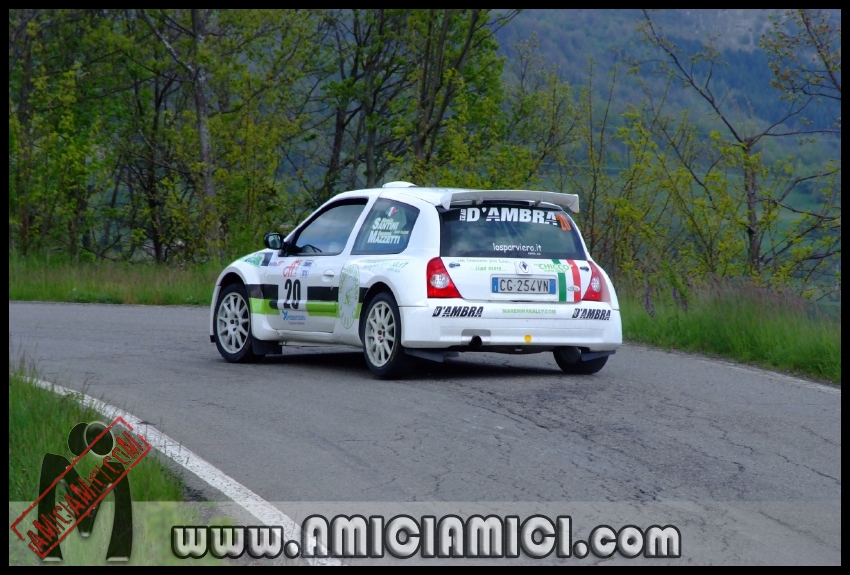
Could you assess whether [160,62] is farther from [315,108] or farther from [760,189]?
[760,189]

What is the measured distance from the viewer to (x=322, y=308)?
10695 millimetres

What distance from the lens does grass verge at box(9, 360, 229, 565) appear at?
4.71m

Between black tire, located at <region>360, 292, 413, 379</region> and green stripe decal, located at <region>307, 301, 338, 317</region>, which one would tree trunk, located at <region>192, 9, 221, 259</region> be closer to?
green stripe decal, located at <region>307, 301, 338, 317</region>

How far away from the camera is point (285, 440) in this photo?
7215 mm

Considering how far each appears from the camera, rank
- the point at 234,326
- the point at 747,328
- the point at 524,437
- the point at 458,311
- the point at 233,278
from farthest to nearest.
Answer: the point at 747,328, the point at 233,278, the point at 234,326, the point at 458,311, the point at 524,437

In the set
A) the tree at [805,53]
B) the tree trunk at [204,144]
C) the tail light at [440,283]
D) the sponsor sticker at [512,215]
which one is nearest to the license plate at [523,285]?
the tail light at [440,283]

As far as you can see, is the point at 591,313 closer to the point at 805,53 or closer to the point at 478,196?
the point at 478,196

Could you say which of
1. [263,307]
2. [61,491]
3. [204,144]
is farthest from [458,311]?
[204,144]

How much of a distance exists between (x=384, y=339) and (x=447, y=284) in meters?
0.75

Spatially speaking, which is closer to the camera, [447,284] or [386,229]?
[447,284]

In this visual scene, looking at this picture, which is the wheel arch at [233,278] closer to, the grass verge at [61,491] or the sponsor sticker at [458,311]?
the sponsor sticker at [458,311]

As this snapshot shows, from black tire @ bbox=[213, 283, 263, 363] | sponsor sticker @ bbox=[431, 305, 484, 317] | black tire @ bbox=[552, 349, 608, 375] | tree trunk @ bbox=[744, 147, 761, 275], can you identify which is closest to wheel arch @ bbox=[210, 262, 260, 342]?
black tire @ bbox=[213, 283, 263, 363]

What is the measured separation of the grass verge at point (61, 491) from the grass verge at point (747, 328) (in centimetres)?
673

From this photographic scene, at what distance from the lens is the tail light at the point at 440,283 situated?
9.59 m
